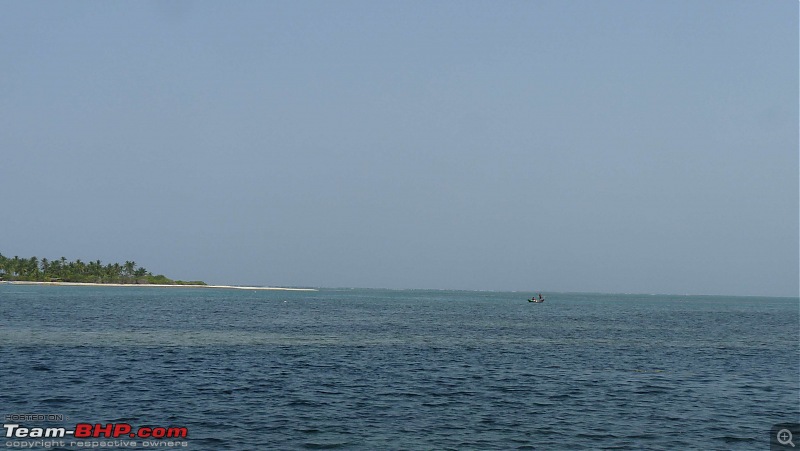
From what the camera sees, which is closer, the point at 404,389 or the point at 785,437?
the point at 785,437

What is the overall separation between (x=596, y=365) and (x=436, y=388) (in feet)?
63.7

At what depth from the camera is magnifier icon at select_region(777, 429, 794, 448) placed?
31578mm

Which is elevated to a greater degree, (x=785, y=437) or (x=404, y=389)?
(x=404, y=389)

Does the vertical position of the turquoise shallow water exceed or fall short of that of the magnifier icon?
it exceeds it

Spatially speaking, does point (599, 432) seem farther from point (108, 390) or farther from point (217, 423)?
point (108, 390)

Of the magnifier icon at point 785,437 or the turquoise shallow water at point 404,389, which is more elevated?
the turquoise shallow water at point 404,389

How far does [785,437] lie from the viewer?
3244 cm

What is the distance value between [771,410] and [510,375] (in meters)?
17.0

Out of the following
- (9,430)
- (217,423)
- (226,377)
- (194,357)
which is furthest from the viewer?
(194,357)

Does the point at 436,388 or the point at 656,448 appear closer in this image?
the point at 656,448

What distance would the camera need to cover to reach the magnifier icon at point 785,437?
31.6m

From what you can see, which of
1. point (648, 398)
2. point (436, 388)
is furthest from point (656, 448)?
point (436, 388)

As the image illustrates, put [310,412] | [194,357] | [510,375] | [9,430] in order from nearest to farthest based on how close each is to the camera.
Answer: [9,430]
[310,412]
[510,375]
[194,357]

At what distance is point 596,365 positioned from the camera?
56812mm
